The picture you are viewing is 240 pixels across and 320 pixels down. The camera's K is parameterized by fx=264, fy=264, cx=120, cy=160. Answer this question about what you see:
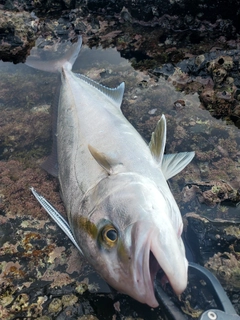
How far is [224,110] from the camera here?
3.33 metres

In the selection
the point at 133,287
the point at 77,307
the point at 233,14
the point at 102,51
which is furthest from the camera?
the point at 102,51

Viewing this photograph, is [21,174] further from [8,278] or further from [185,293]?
[185,293]

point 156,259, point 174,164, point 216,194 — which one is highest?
point 156,259

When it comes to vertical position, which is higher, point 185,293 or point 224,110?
point 224,110

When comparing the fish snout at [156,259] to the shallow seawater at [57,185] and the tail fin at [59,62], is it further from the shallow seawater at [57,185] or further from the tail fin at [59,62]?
the tail fin at [59,62]

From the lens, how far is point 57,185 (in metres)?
2.86

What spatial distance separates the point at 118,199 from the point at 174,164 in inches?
32.4

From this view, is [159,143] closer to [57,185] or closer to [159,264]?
[159,264]

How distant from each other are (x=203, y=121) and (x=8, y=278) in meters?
2.66

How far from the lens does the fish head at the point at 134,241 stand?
1.42 m

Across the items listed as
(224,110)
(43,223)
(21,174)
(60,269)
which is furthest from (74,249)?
(224,110)

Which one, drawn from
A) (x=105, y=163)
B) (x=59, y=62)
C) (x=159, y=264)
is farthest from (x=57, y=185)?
(x=59, y=62)

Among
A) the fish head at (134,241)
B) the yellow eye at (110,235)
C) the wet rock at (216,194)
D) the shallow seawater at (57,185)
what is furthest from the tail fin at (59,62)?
the yellow eye at (110,235)

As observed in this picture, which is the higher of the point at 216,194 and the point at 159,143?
the point at 159,143
